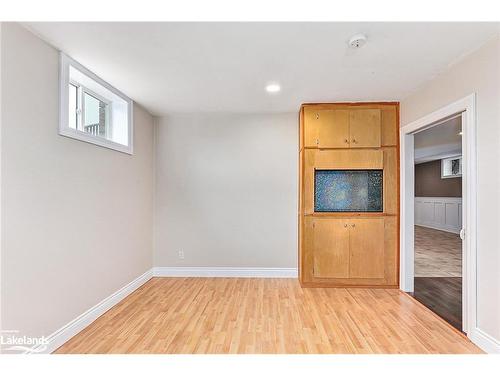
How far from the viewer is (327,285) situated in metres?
3.60

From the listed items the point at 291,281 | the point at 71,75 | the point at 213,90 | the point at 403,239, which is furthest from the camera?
the point at 291,281

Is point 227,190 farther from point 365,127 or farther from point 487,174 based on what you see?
point 487,174

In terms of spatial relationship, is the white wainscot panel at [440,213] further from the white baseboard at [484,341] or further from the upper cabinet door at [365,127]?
the white baseboard at [484,341]

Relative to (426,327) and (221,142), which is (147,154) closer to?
(221,142)

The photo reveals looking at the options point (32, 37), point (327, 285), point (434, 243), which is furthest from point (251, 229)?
point (434, 243)

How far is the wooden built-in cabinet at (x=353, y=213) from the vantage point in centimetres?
356

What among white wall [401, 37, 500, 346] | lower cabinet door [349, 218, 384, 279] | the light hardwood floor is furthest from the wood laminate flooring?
white wall [401, 37, 500, 346]

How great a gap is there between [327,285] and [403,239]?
44.8 inches

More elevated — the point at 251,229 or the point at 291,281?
the point at 251,229

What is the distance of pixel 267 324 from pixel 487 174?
7.35 feet

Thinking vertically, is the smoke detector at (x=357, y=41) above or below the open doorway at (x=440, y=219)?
above

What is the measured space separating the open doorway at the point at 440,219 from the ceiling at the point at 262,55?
73 cm

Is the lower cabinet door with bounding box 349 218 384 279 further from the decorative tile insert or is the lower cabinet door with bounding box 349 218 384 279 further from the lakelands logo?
the lakelands logo

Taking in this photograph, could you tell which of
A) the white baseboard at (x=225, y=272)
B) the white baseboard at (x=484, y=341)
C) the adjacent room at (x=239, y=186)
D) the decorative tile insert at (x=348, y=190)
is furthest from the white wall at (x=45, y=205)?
the white baseboard at (x=484, y=341)
